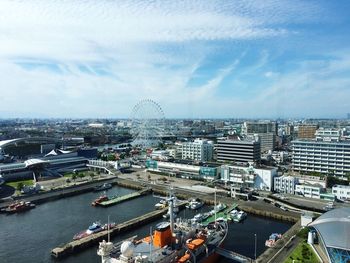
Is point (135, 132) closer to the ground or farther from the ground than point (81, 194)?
farther from the ground

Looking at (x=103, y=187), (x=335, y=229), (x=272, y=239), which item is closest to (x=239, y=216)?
(x=272, y=239)

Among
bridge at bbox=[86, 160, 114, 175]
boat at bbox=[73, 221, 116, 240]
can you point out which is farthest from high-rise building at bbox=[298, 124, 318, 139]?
boat at bbox=[73, 221, 116, 240]

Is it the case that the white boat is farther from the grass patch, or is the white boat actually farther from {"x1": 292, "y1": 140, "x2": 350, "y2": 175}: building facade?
{"x1": 292, "y1": 140, "x2": 350, "y2": 175}: building facade

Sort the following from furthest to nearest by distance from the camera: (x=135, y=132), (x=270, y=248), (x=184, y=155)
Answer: (x=135, y=132) < (x=184, y=155) < (x=270, y=248)

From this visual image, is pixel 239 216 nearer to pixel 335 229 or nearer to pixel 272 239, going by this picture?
pixel 272 239

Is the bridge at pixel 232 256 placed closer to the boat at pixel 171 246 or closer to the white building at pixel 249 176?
the boat at pixel 171 246

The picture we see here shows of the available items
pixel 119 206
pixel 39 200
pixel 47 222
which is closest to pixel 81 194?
pixel 39 200

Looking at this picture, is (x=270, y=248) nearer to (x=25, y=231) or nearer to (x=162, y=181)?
(x=25, y=231)
